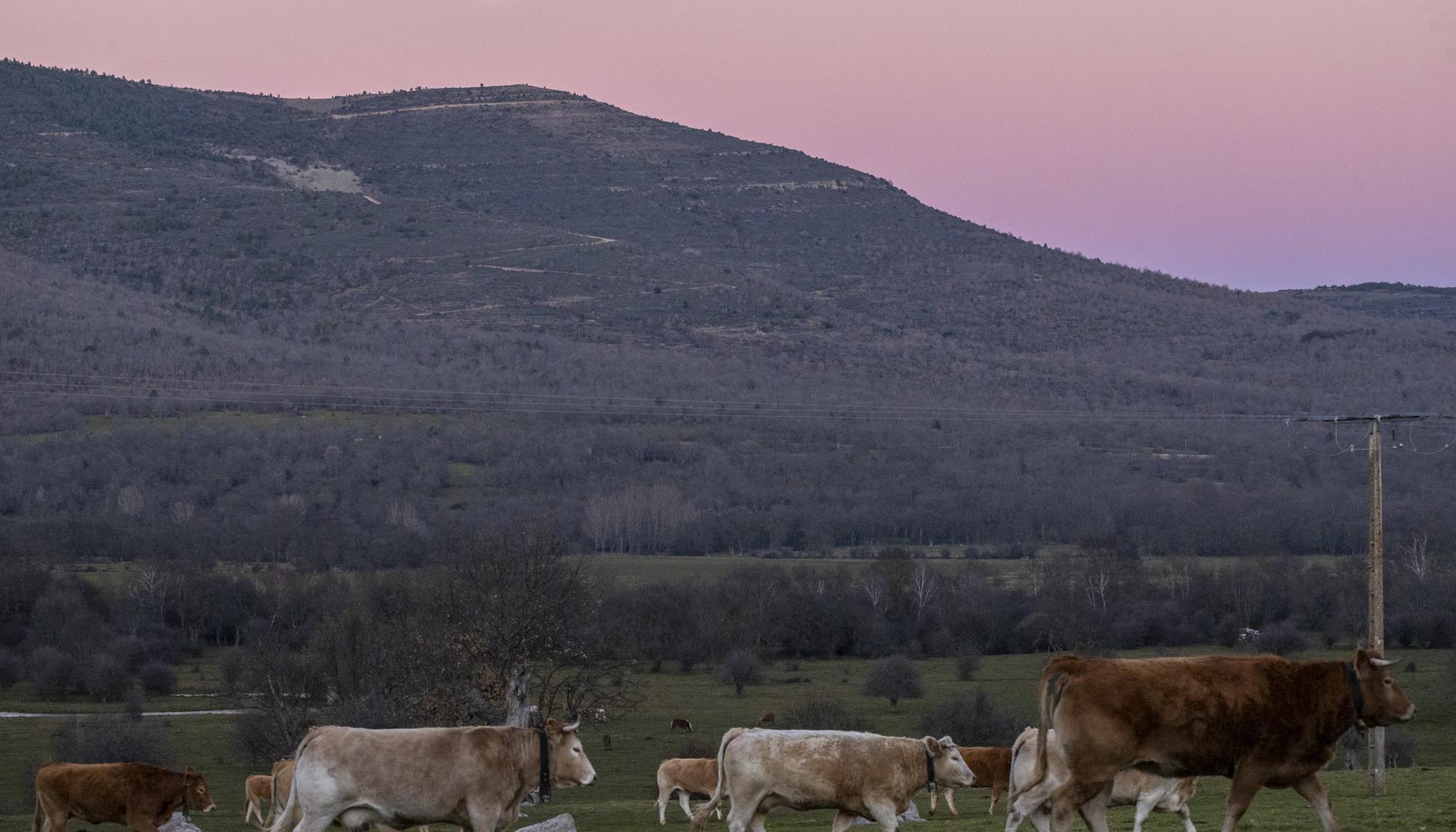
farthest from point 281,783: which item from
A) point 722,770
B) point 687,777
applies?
point 722,770

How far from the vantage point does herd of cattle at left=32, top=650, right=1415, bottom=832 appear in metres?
14.7

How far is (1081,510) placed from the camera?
142 metres

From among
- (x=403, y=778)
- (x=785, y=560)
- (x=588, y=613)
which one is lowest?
(x=785, y=560)

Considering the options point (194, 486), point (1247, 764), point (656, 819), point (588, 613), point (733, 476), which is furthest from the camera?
point (733, 476)

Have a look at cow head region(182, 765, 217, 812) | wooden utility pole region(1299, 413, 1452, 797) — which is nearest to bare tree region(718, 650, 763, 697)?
wooden utility pole region(1299, 413, 1452, 797)

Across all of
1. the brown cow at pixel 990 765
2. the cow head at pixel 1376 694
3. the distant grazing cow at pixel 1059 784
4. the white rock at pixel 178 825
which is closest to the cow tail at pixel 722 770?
the distant grazing cow at pixel 1059 784

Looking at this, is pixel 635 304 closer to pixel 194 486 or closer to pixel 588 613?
pixel 194 486

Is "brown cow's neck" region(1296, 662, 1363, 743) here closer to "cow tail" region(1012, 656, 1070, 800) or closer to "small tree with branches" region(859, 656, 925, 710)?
"cow tail" region(1012, 656, 1070, 800)

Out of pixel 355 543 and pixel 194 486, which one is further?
pixel 194 486

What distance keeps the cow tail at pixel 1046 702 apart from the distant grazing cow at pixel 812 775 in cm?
251

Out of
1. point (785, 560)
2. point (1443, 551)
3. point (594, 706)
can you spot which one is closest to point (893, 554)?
point (785, 560)

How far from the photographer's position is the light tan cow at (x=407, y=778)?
620 inches

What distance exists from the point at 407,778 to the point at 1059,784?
613cm

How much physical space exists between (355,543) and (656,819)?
95695 millimetres
